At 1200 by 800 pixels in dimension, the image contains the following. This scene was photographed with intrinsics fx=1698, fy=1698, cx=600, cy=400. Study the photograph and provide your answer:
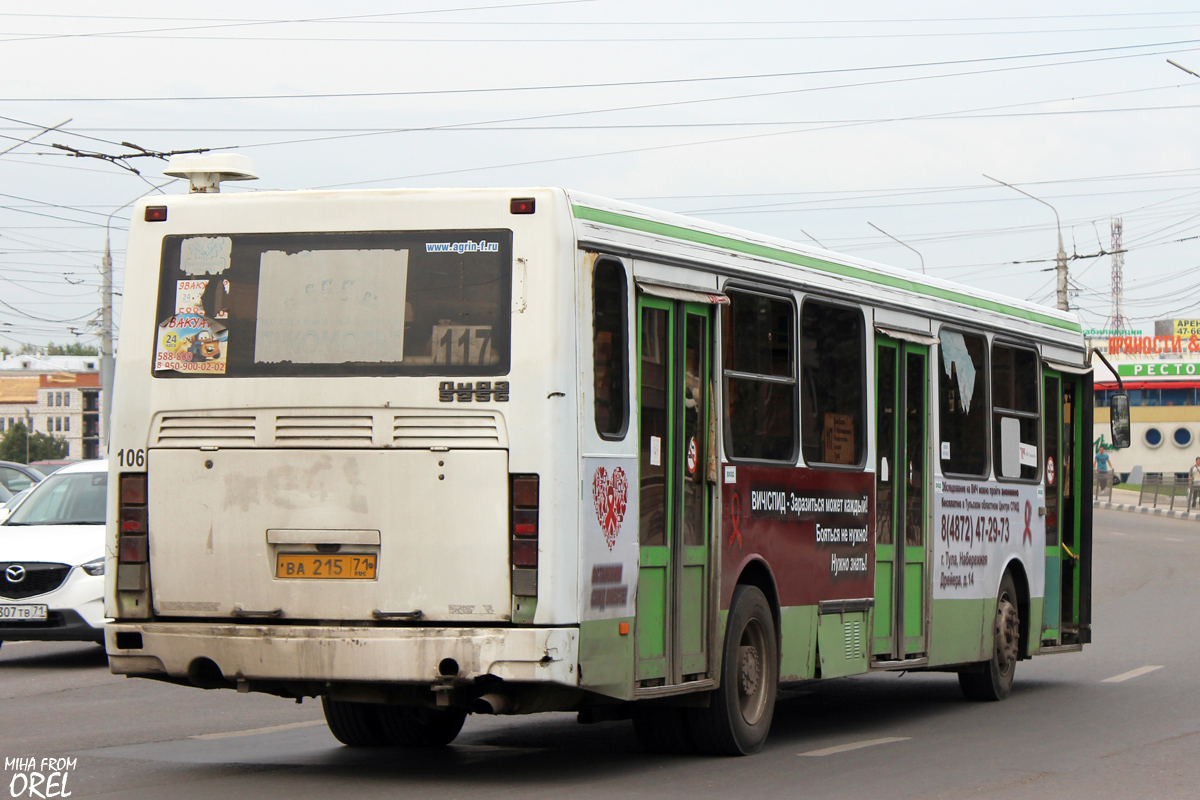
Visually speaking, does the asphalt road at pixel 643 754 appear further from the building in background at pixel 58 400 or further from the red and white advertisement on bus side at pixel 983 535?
the building in background at pixel 58 400

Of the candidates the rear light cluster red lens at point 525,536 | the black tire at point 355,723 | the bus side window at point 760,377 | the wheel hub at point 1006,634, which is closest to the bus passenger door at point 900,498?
the bus side window at point 760,377

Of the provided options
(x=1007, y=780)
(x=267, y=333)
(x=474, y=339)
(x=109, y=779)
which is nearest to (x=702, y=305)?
(x=474, y=339)

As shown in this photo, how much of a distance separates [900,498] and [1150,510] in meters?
45.8

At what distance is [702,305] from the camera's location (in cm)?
897

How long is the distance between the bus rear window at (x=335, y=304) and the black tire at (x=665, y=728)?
247cm

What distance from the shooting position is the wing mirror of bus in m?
14.0

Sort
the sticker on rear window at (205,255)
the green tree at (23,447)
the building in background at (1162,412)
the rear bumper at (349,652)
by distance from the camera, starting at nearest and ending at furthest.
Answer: the rear bumper at (349,652) → the sticker on rear window at (205,255) → the building in background at (1162,412) → the green tree at (23,447)

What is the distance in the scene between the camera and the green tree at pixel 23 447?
422 feet

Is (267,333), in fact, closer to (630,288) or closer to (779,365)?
(630,288)

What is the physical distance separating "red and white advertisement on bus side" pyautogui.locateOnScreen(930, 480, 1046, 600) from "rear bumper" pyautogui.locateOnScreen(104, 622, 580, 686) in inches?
194

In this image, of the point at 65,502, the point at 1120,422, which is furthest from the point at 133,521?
the point at 1120,422

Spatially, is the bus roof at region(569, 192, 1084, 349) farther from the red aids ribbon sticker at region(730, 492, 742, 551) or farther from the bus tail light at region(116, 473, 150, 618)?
the bus tail light at region(116, 473, 150, 618)

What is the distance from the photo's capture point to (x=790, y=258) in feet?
32.6

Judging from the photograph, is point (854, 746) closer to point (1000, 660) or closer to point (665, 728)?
point (665, 728)
